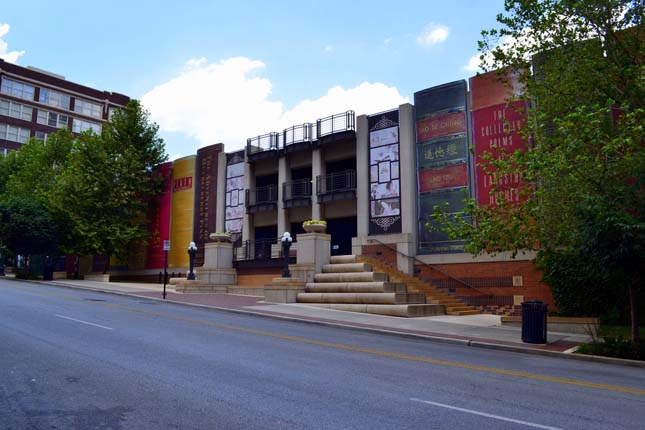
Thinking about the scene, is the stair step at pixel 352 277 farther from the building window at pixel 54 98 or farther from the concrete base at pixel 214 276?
the building window at pixel 54 98

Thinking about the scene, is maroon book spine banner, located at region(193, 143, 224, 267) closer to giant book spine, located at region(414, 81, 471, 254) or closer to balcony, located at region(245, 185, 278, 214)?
balcony, located at region(245, 185, 278, 214)

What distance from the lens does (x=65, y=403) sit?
19.5 feet

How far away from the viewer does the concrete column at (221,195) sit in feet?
107

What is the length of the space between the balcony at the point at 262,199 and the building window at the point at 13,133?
134 ft

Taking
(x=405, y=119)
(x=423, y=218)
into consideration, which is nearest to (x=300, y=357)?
(x=423, y=218)

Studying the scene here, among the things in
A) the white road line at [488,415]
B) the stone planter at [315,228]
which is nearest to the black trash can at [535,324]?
the white road line at [488,415]

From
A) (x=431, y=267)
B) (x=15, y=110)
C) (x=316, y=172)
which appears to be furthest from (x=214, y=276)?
(x=15, y=110)

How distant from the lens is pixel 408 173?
24.3 meters

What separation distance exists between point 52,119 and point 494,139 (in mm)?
56594

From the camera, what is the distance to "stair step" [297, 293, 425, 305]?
18.9 meters

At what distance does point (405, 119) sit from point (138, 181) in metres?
19.5

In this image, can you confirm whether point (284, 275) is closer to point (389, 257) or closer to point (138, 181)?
point (389, 257)


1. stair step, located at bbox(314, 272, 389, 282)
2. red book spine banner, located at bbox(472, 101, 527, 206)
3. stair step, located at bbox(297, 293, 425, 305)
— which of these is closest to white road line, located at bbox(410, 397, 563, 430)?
stair step, located at bbox(297, 293, 425, 305)

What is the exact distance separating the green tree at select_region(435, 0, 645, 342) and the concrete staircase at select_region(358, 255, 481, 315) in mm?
3985
